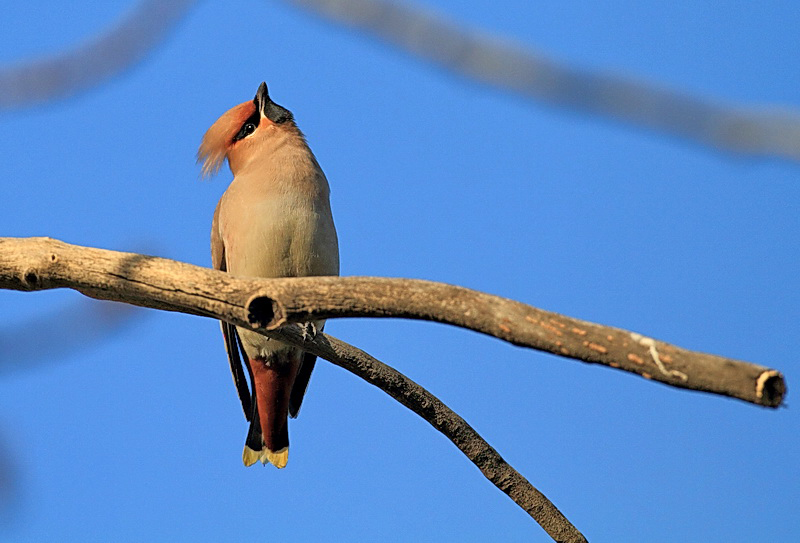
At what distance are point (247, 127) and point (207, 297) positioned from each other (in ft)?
6.48

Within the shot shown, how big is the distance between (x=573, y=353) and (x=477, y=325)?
0.23m

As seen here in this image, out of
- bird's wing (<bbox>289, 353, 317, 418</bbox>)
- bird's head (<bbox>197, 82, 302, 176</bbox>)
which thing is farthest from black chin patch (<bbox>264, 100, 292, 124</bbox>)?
bird's wing (<bbox>289, 353, 317, 418</bbox>)

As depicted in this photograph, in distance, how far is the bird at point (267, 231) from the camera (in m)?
3.55

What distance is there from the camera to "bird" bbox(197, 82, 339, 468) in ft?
11.7

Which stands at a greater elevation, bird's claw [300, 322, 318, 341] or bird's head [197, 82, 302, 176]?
bird's head [197, 82, 302, 176]

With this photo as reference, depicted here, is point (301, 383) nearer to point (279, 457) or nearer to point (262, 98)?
point (279, 457)

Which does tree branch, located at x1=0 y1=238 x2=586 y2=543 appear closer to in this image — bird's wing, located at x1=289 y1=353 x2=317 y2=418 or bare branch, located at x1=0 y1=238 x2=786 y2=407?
bare branch, located at x1=0 y1=238 x2=786 y2=407

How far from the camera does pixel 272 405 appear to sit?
3.82 meters

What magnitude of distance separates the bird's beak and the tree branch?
155cm

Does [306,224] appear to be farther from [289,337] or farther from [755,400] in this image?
[755,400]

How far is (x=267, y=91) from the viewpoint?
4203 mm

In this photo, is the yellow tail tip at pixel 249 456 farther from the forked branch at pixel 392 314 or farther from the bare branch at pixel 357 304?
the bare branch at pixel 357 304

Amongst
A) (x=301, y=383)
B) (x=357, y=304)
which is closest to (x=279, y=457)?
(x=301, y=383)

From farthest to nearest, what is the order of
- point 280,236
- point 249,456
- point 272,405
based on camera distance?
1. point 249,456
2. point 272,405
3. point 280,236
